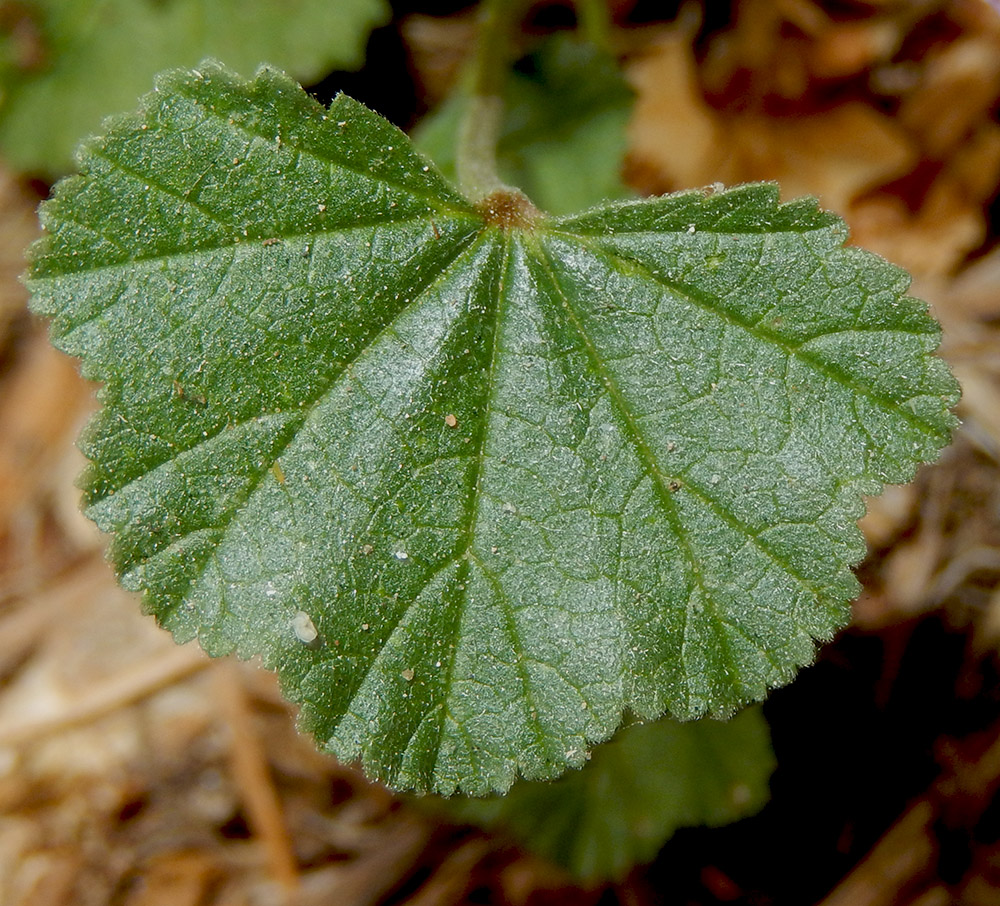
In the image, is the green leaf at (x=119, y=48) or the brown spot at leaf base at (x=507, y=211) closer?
the brown spot at leaf base at (x=507, y=211)

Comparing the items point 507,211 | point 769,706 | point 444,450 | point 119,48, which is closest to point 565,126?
point 507,211

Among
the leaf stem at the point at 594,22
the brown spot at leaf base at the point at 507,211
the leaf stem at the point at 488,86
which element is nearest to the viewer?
the brown spot at leaf base at the point at 507,211

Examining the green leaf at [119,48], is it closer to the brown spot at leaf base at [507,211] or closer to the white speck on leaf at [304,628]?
the brown spot at leaf base at [507,211]

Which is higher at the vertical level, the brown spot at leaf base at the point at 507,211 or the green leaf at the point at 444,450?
the brown spot at leaf base at the point at 507,211

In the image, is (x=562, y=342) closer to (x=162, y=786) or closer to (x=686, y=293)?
(x=686, y=293)

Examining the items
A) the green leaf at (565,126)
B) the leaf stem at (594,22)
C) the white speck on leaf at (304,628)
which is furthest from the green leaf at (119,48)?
the white speck on leaf at (304,628)

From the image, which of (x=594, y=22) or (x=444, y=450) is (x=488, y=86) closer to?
(x=594, y=22)
